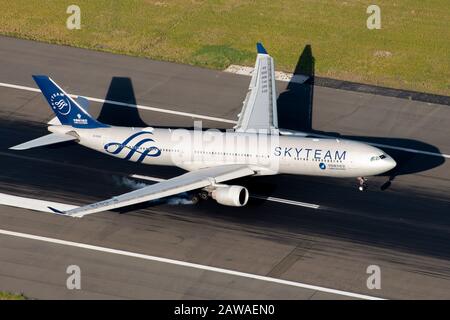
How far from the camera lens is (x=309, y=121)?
304 ft

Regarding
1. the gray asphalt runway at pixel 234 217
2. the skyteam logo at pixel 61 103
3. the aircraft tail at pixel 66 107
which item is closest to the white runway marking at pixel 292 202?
the gray asphalt runway at pixel 234 217

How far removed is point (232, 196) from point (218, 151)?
5.44 meters

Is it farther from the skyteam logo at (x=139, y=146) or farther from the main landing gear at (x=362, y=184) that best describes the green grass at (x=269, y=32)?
the skyteam logo at (x=139, y=146)

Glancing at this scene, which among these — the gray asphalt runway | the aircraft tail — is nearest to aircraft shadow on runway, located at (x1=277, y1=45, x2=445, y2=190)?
the gray asphalt runway

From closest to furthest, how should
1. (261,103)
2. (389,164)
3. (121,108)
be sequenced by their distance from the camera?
(389,164) < (261,103) < (121,108)

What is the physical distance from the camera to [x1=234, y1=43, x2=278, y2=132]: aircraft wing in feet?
279

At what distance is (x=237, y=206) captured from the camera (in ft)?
254

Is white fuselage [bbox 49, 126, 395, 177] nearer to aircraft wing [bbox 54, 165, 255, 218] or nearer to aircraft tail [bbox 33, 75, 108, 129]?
aircraft tail [bbox 33, 75, 108, 129]

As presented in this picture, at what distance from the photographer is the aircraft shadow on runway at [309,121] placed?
283 ft

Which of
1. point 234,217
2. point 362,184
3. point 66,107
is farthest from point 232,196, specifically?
point 66,107

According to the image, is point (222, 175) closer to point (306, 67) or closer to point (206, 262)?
point (206, 262)

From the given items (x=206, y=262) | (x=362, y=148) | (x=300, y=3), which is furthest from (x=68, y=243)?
(x=300, y=3)

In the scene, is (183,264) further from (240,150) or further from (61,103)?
(61,103)

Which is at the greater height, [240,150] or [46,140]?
[46,140]
